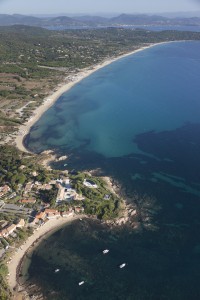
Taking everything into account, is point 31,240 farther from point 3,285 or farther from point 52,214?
point 3,285

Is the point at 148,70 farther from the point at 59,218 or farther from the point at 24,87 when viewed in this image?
the point at 59,218

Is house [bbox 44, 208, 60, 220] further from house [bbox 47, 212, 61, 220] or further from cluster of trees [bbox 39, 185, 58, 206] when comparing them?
cluster of trees [bbox 39, 185, 58, 206]

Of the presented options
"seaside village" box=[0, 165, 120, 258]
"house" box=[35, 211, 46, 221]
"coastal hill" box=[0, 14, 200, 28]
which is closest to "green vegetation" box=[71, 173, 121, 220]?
"seaside village" box=[0, 165, 120, 258]

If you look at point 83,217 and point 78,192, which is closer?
point 83,217

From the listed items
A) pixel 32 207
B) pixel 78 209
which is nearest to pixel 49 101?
pixel 32 207

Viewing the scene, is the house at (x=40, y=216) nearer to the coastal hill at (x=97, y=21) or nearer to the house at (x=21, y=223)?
the house at (x=21, y=223)

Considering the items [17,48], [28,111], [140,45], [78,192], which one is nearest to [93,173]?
[78,192]
